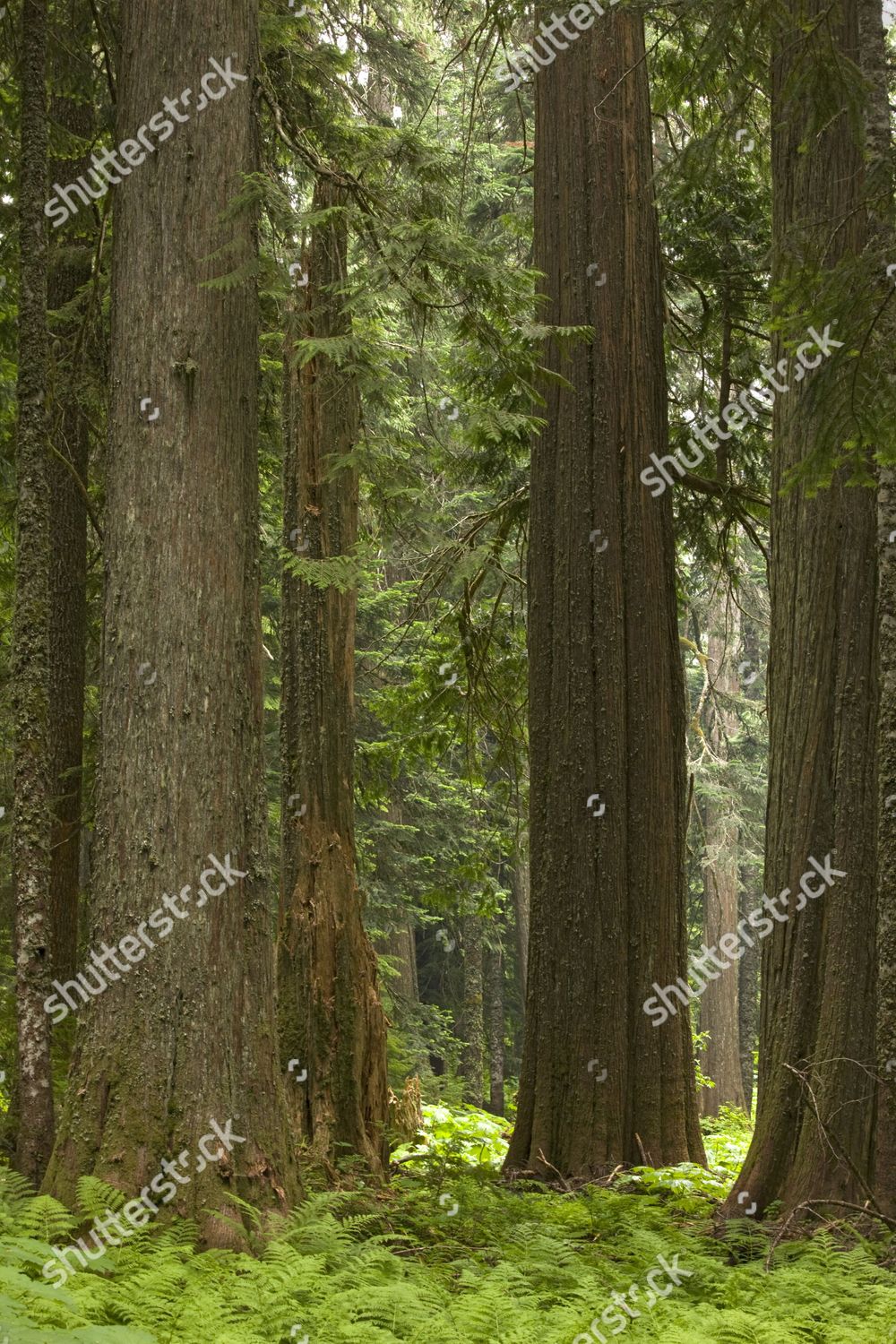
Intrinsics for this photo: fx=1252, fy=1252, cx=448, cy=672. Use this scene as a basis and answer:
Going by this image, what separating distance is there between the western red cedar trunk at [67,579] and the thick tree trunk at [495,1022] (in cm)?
1791

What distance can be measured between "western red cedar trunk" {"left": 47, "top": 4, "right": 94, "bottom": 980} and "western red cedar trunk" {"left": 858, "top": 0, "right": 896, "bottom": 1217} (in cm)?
550

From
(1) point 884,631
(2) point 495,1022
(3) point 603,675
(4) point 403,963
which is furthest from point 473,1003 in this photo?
(1) point 884,631

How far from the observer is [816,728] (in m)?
6.58

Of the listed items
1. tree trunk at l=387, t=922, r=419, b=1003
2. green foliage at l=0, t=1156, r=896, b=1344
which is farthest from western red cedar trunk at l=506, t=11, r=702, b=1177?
tree trunk at l=387, t=922, r=419, b=1003

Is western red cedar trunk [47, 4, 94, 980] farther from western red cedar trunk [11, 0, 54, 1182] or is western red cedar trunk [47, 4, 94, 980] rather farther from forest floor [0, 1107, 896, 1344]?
forest floor [0, 1107, 896, 1344]

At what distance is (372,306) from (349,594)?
302 cm

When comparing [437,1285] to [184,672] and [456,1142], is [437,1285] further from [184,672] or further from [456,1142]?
[456,1142]

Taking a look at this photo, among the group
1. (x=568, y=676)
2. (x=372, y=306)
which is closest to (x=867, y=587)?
(x=568, y=676)

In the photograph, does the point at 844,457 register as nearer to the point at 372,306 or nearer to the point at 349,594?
the point at 372,306

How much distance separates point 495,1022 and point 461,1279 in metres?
24.3

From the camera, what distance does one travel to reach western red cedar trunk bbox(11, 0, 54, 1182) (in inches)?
249

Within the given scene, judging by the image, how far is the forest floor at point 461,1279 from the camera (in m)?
3.92

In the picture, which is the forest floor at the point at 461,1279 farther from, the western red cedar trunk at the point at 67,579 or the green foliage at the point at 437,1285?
the western red cedar trunk at the point at 67,579

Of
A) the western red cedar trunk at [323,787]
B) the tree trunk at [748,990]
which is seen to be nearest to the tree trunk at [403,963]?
the western red cedar trunk at [323,787]
